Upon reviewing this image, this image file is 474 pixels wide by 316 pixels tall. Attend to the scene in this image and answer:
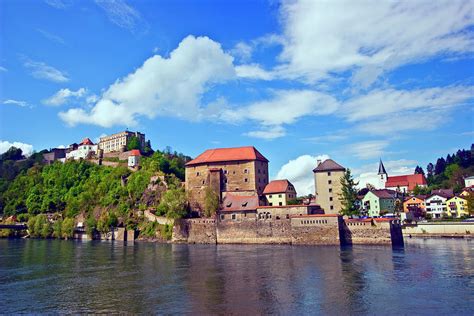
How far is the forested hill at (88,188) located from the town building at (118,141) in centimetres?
841

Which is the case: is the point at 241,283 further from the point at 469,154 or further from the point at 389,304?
the point at 469,154

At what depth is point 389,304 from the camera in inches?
763

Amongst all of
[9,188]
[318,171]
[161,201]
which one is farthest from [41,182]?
[318,171]

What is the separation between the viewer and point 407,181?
9900cm

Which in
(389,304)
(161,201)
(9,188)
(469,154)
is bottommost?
(389,304)

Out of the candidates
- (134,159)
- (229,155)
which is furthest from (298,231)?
(134,159)

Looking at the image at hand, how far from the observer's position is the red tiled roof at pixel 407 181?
97938mm

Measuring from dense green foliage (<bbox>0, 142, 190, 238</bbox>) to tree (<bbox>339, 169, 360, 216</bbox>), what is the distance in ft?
76.9

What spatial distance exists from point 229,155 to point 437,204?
43146 millimetres

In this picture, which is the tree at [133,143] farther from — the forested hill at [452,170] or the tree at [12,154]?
the forested hill at [452,170]

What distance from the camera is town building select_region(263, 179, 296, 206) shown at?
5722 centimetres

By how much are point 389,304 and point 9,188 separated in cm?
9849

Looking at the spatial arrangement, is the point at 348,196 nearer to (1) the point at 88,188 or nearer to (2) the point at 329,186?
(2) the point at 329,186

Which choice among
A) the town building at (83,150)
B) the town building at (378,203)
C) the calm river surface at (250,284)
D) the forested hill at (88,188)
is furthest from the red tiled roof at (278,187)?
the town building at (83,150)
